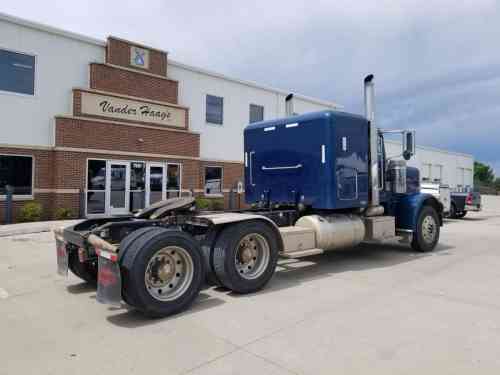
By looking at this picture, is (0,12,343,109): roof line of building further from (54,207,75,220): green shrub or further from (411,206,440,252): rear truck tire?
(411,206,440,252): rear truck tire

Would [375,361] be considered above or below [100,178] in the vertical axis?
below

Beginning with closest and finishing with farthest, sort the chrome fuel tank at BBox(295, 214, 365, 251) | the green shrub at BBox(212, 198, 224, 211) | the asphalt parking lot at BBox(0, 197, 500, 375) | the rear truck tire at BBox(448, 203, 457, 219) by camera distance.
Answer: the asphalt parking lot at BBox(0, 197, 500, 375) < the chrome fuel tank at BBox(295, 214, 365, 251) < the green shrub at BBox(212, 198, 224, 211) < the rear truck tire at BBox(448, 203, 457, 219)

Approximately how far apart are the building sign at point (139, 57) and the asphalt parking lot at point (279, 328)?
12.2 m

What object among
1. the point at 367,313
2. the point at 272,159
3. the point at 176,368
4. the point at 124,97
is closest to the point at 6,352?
the point at 176,368

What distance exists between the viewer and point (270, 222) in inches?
230

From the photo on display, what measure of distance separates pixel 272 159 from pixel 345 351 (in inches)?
183

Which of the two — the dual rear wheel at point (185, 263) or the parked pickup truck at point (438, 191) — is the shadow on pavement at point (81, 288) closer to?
the dual rear wheel at point (185, 263)

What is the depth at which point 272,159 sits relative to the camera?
7750 millimetres

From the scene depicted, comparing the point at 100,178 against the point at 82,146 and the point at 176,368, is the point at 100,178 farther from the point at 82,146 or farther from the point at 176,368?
the point at 176,368

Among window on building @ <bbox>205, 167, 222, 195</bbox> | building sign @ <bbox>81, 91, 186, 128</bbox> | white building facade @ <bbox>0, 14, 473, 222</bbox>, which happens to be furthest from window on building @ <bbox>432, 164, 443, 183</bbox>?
building sign @ <bbox>81, 91, 186, 128</bbox>

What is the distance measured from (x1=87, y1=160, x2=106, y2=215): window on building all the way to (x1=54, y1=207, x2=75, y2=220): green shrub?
81 centimetres

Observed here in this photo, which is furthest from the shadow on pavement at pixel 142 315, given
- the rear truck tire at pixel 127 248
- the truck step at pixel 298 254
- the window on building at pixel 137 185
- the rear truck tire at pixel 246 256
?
the window on building at pixel 137 185

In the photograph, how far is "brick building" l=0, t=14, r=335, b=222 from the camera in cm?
1412

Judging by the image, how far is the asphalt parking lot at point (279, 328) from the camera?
3.36m
